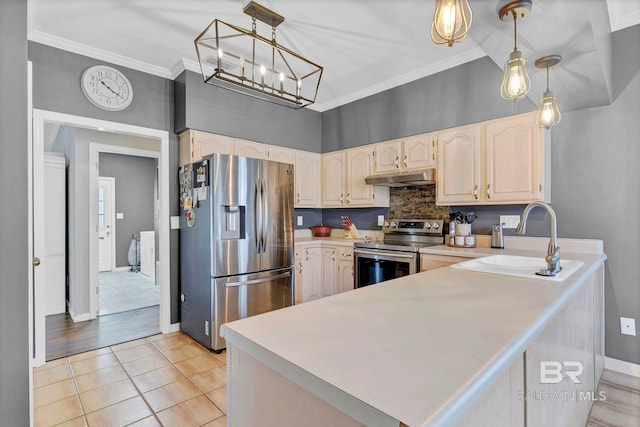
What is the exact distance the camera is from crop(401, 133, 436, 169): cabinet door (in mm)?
3271

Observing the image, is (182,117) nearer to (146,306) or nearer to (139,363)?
(139,363)

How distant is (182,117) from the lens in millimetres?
3197

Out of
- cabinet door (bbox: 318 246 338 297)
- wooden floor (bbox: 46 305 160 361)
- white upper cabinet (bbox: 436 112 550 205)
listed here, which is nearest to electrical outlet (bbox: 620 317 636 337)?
white upper cabinet (bbox: 436 112 550 205)

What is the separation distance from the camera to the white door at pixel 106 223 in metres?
→ 6.47

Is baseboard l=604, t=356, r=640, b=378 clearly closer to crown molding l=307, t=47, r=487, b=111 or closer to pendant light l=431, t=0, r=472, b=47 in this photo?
crown molding l=307, t=47, r=487, b=111

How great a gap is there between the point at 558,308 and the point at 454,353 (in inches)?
24.7

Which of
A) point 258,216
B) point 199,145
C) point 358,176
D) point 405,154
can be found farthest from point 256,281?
point 405,154

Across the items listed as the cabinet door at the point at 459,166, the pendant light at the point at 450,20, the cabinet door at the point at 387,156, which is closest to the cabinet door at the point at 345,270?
the cabinet door at the point at 387,156

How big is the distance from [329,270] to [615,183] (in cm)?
272

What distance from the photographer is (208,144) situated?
3.28 metres

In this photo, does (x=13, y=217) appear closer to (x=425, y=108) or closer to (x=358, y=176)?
(x=358, y=176)

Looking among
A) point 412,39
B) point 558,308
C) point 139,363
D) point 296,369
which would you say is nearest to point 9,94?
point 296,369

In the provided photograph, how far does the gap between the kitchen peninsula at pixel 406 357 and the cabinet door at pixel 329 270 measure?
95.9 inches

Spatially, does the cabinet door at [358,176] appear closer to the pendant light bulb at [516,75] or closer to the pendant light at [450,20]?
the pendant light bulb at [516,75]
